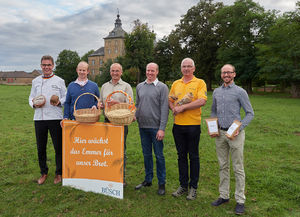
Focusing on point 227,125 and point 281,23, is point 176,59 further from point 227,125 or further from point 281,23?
point 227,125

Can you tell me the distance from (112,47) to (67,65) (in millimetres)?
17773

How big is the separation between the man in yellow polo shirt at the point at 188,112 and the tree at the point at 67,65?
7448cm

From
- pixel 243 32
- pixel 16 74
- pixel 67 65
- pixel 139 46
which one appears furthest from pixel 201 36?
pixel 16 74

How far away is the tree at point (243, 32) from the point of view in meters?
→ 31.1

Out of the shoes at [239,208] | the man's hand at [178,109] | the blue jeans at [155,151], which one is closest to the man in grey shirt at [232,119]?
the shoes at [239,208]

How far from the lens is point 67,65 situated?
74688mm

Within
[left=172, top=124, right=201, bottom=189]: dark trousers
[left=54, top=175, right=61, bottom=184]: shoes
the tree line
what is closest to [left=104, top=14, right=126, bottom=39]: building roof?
the tree line

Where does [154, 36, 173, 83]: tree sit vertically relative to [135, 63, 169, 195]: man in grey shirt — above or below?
above

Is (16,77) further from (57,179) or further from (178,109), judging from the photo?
(178,109)

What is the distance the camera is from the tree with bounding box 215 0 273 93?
31.1 m

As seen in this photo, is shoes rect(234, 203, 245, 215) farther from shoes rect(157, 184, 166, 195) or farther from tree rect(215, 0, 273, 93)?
tree rect(215, 0, 273, 93)

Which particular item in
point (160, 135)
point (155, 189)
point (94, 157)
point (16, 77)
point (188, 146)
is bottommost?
point (155, 189)

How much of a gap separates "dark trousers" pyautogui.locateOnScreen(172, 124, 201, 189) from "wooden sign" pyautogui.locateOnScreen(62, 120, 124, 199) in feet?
3.36

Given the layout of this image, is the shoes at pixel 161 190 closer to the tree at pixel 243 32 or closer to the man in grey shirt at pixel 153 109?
the man in grey shirt at pixel 153 109
